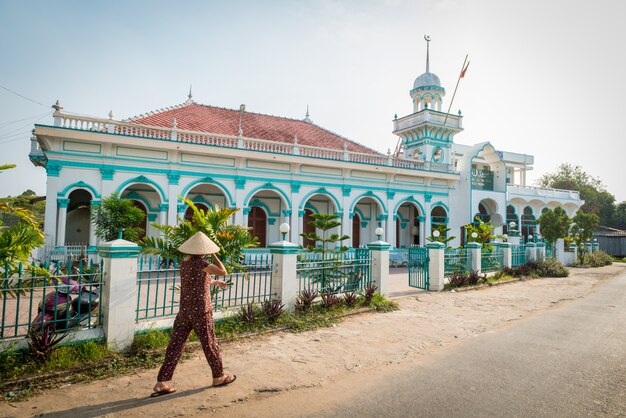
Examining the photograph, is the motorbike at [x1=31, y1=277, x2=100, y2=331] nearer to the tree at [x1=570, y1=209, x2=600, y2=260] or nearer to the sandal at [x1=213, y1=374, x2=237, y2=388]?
the sandal at [x1=213, y1=374, x2=237, y2=388]

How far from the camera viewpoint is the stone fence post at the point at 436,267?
411 inches

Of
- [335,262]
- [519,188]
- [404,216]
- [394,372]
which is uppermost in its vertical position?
[519,188]

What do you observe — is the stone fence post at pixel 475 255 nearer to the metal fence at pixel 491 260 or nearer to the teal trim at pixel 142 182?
the metal fence at pixel 491 260

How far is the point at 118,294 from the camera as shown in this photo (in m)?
4.83

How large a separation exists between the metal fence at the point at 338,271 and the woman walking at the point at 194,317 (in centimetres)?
326

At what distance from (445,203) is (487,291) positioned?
30.1 feet

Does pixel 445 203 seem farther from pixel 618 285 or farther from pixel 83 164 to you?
pixel 83 164

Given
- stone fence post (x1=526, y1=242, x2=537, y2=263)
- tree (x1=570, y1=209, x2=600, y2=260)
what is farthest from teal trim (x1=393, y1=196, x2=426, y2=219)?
tree (x1=570, y1=209, x2=600, y2=260)

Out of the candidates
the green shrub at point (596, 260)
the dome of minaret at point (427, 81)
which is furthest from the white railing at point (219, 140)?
the green shrub at point (596, 260)

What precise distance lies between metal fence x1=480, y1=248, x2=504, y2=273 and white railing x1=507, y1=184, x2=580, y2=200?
31.8 ft

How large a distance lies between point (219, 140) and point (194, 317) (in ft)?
35.5

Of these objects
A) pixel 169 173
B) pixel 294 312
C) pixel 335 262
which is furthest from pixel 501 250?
pixel 169 173

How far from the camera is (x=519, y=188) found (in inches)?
895

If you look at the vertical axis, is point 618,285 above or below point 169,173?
below
